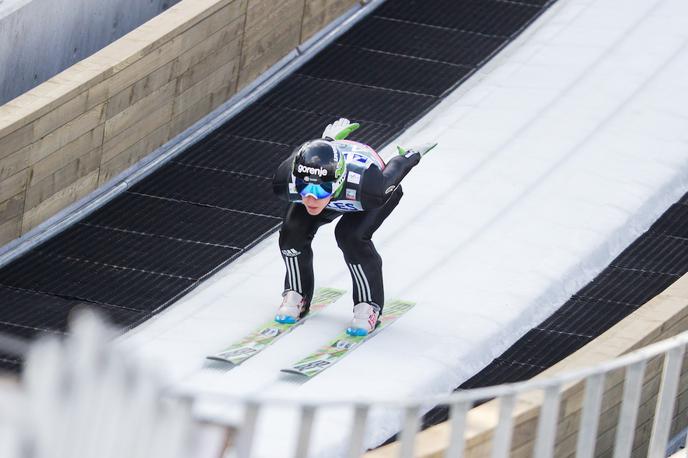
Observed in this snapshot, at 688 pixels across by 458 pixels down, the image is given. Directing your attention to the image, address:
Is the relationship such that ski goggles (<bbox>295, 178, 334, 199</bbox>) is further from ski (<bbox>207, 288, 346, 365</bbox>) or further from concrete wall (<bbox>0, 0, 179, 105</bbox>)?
concrete wall (<bbox>0, 0, 179, 105</bbox>)

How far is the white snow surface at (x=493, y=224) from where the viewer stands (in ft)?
28.6

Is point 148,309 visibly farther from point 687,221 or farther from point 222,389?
point 687,221

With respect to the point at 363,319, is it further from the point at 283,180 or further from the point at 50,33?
the point at 50,33

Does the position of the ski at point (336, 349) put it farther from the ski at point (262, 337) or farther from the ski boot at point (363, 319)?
the ski at point (262, 337)

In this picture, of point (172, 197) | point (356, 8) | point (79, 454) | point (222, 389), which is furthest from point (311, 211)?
point (356, 8)

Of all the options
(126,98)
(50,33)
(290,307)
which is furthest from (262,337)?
(50,33)

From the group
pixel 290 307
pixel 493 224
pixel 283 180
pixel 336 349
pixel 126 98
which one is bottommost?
pixel 336 349

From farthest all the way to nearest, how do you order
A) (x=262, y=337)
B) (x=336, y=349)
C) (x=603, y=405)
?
1. (x=262, y=337)
2. (x=336, y=349)
3. (x=603, y=405)

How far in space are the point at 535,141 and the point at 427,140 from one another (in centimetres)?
83

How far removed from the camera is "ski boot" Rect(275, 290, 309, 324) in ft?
29.7

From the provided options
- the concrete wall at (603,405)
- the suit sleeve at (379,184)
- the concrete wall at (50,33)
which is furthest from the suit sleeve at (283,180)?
the concrete wall at (50,33)

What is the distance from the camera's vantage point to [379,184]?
8.45m

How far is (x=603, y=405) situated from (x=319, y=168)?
2.02 m

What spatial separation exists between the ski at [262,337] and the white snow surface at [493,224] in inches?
2.3
